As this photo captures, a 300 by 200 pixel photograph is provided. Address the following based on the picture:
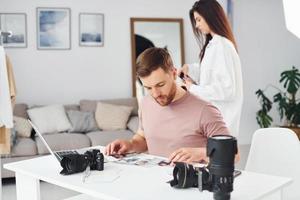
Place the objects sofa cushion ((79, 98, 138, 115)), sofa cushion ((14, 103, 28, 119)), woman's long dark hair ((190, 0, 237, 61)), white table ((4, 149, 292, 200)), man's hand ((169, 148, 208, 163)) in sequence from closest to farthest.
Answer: white table ((4, 149, 292, 200))
man's hand ((169, 148, 208, 163))
woman's long dark hair ((190, 0, 237, 61))
sofa cushion ((14, 103, 28, 119))
sofa cushion ((79, 98, 138, 115))

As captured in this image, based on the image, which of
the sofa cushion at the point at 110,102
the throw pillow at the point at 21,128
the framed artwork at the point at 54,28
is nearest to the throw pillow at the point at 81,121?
the sofa cushion at the point at 110,102

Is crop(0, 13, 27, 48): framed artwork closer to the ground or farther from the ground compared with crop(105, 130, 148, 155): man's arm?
farther from the ground

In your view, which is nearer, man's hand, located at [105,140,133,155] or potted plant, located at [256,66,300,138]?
man's hand, located at [105,140,133,155]

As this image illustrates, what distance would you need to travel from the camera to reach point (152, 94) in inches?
83.0

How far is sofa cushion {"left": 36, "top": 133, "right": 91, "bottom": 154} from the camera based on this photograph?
436 centimetres

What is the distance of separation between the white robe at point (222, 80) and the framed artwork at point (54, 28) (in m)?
2.96

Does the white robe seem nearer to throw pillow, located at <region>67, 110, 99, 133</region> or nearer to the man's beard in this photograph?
the man's beard

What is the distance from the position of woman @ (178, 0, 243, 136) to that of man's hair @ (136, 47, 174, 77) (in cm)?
61

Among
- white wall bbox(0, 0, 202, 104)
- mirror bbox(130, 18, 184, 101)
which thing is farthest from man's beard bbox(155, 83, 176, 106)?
white wall bbox(0, 0, 202, 104)

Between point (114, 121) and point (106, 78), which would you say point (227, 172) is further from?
point (106, 78)

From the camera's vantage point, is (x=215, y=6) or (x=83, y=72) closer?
(x=215, y=6)

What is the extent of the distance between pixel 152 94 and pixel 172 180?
567mm

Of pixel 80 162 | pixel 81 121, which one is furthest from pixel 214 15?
pixel 81 121

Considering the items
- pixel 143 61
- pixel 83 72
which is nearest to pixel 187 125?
pixel 143 61
